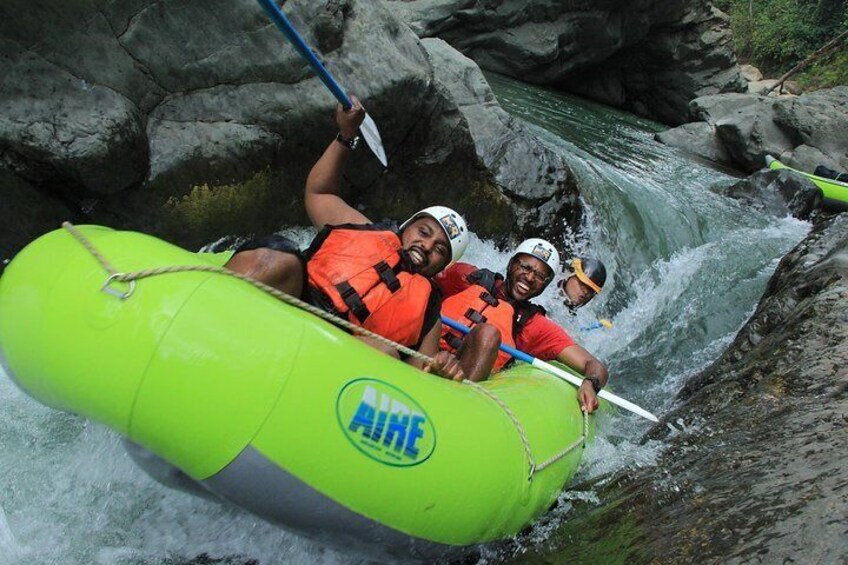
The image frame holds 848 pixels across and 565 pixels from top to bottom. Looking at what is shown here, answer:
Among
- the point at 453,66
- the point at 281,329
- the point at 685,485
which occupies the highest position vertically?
the point at 453,66

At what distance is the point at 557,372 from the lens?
3.30 meters

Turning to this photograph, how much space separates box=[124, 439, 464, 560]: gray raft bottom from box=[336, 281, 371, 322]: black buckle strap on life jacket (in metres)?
1.04

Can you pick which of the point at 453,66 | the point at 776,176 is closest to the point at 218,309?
the point at 453,66

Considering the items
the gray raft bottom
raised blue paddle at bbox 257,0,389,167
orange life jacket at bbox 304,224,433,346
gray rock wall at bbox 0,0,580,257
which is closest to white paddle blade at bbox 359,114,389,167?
raised blue paddle at bbox 257,0,389,167

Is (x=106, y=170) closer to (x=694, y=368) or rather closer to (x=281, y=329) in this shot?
(x=281, y=329)

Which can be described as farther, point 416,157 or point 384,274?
point 416,157

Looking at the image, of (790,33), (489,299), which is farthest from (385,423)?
(790,33)

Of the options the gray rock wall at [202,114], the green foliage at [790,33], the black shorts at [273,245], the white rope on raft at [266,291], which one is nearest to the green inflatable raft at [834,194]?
the gray rock wall at [202,114]

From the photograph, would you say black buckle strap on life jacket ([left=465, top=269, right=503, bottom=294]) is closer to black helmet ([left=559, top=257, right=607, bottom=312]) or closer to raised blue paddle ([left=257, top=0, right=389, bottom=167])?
black helmet ([left=559, top=257, right=607, bottom=312])

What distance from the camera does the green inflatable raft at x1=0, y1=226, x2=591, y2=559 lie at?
5.44 ft

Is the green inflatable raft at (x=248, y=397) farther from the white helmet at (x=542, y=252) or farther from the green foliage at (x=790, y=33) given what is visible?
the green foliage at (x=790, y=33)

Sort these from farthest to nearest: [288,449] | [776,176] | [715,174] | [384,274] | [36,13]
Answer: [715,174] → [776,176] → [36,13] → [384,274] → [288,449]

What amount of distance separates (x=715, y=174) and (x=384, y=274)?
9532 millimetres

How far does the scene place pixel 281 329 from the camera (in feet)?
5.89
